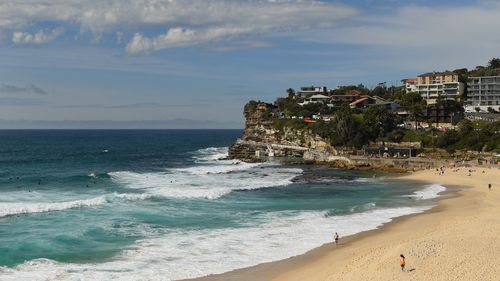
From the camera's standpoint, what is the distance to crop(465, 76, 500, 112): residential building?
374ft

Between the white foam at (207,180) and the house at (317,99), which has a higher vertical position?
the house at (317,99)

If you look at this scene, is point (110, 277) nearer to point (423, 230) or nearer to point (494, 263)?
point (494, 263)

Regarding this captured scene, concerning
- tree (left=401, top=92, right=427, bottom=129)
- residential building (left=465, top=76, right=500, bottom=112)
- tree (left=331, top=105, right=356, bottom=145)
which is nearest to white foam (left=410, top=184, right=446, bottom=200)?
tree (left=331, top=105, right=356, bottom=145)

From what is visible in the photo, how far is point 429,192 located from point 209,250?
30627 mm

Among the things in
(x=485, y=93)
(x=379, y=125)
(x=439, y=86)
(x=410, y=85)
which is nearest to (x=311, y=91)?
(x=410, y=85)

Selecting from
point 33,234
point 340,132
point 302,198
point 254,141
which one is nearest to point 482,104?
point 340,132

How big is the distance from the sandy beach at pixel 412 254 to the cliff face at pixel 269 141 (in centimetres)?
5281

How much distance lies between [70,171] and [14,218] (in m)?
38.1

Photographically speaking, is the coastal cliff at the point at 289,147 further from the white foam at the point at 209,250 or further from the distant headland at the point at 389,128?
the white foam at the point at 209,250

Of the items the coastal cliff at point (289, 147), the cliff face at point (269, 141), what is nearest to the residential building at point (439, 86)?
the coastal cliff at point (289, 147)

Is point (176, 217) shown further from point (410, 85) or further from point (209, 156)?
point (410, 85)

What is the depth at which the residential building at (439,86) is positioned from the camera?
403ft

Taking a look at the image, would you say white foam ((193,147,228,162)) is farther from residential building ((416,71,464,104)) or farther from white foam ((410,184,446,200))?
white foam ((410,184,446,200))

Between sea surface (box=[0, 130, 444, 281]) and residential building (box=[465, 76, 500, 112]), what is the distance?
57.5m
